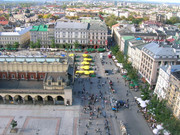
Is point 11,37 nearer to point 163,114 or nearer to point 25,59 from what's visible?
point 25,59

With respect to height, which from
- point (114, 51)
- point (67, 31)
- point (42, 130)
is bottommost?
point (42, 130)

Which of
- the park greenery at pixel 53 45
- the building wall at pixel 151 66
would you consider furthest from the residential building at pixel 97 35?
the building wall at pixel 151 66

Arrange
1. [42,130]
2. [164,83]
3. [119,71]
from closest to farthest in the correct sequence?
1. [42,130]
2. [164,83]
3. [119,71]

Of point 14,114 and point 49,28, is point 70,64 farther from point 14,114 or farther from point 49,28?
point 49,28

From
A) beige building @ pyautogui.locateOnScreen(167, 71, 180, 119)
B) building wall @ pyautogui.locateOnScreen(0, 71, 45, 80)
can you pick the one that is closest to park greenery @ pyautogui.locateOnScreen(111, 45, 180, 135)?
beige building @ pyautogui.locateOnScreen(167, 71, 180, 119)

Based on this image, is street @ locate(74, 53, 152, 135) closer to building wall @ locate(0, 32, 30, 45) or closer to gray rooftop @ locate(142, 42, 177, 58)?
gray rooftop @ locate(142, 42, 177, 58)

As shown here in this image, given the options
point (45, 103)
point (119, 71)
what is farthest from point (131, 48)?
point (45, 103)

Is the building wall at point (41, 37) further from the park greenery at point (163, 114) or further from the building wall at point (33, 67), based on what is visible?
the park greenery at point (163, 114)
